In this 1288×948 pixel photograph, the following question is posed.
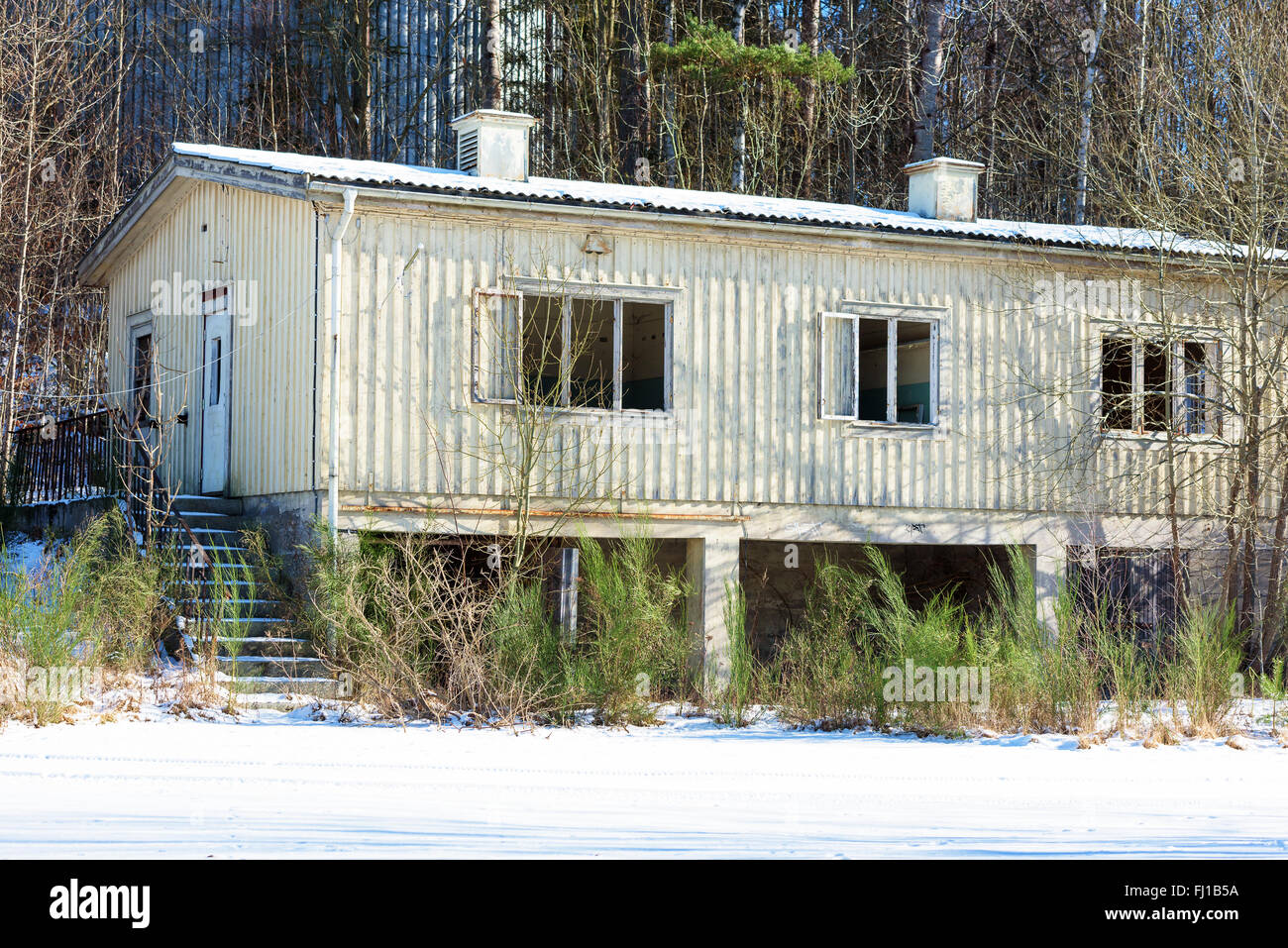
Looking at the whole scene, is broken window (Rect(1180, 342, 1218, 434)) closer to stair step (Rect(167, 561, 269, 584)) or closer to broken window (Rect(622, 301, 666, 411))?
broken window (Rect(622, 301, 666, 411))

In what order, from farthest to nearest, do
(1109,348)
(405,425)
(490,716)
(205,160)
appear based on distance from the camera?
(1109,348), (205,160), (405,425), (490,716)

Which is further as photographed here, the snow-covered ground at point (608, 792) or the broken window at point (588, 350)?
the broken window at point (588, 350)

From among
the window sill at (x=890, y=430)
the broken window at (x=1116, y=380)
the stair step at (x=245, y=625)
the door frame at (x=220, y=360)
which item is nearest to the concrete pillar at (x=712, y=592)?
the window sill at (x=890, y=430)

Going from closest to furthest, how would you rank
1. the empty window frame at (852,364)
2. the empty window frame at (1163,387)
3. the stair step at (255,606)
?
the stair step at (255,606) < the empty window frame at (852,364) < the empty window frame at (1163,387)

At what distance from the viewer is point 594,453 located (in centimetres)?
1509

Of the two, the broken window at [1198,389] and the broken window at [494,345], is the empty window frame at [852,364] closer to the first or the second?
the broken window at [1198,389]

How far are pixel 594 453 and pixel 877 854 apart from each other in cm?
853

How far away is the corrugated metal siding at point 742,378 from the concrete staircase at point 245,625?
1.35 m

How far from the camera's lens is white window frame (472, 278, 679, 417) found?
1475 cm

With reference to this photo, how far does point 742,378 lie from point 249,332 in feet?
16.8

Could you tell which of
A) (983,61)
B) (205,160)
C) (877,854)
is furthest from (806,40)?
(877,854)

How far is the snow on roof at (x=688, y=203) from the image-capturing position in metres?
14.5

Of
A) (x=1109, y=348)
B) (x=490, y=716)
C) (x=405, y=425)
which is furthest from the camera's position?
(x=1109, y=348)

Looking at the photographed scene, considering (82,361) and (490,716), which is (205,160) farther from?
(82,361)
